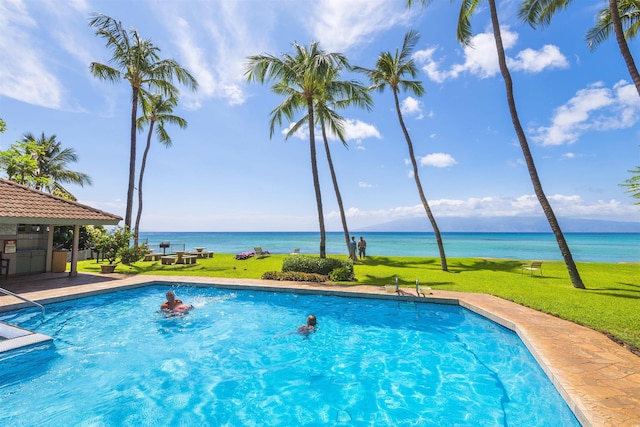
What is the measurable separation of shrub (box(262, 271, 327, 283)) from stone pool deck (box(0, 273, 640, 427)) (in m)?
0.90

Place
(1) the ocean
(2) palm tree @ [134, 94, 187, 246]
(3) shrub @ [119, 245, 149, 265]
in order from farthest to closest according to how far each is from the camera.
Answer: (1) the ocean → (2) palm tree @ [134, 94, 187, 246] → (3) shrub @ [119, 245, 149, 265]

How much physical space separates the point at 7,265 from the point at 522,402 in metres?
17.9

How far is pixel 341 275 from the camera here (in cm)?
1359

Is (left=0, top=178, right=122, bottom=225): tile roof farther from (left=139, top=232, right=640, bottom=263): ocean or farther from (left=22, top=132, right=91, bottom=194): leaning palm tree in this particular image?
(left=22, top=132, right=91, bottom=194): leaning palm tree

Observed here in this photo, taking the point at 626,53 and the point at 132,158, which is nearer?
the point at 626,53

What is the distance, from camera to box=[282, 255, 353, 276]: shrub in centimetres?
1437

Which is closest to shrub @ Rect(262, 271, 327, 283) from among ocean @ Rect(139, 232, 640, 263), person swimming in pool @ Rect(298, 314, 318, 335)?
person swimming in pool @ Rect(298, 314, 318, 335)

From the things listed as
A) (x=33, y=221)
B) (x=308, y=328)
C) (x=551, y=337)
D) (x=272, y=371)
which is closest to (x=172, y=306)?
(x=308, y=328)

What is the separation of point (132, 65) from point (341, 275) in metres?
19.2

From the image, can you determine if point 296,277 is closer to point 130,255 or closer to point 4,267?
point 130,255

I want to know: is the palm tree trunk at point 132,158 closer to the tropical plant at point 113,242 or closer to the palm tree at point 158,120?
the tropical plant at point 113,242

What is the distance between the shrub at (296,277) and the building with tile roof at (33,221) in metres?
7.97

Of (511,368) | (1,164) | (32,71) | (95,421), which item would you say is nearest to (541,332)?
(511,368)

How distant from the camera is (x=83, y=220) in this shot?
12.7 meters
